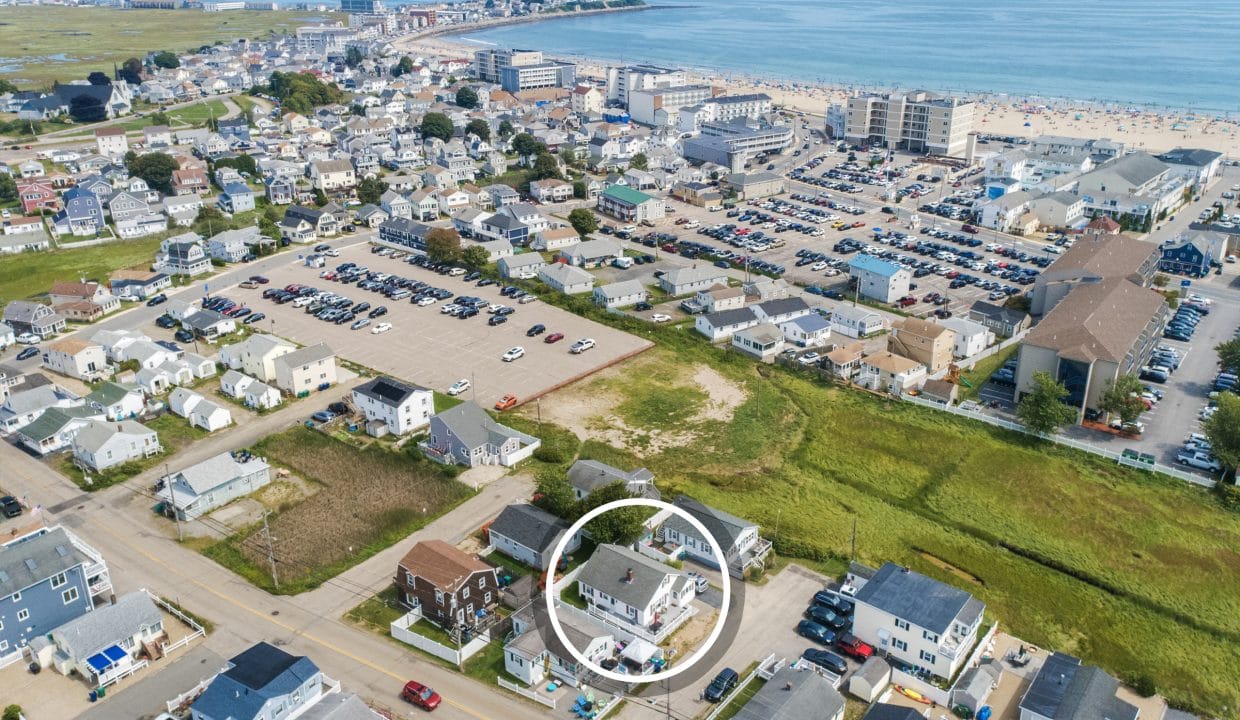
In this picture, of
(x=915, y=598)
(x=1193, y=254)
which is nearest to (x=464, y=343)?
(x=915, y=598)

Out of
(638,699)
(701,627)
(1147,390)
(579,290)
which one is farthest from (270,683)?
(1147,390)

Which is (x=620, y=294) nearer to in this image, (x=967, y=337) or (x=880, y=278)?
(x=880, y=278)

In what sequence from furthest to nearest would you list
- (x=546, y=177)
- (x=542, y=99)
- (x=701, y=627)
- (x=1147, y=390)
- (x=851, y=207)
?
(x=542, y=99) → (x=546, y=177) → (x=851, y=207) → (x=1147, y=390) → (x=701, y=627)

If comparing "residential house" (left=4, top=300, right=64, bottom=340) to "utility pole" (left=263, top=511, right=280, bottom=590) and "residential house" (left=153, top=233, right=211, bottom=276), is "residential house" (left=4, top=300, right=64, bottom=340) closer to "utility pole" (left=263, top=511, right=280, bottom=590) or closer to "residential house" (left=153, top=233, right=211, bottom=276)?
"residential house" (left=153, top=233, right=211, bottom=276)

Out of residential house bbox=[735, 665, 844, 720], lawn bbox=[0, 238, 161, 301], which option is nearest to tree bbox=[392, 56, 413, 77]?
lawn bbox=[0, 238, 161, 301]

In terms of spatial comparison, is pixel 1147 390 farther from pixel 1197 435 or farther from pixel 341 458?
pixel 341 458

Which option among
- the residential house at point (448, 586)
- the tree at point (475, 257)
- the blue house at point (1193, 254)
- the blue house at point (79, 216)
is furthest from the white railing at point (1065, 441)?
the blue house at point (79, 216)
